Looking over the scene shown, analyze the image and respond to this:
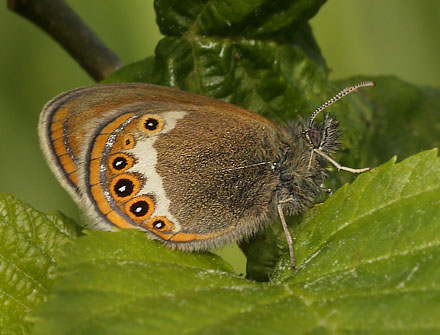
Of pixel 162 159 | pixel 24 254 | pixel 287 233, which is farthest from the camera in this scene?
pixel 162 159

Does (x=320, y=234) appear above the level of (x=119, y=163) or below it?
below

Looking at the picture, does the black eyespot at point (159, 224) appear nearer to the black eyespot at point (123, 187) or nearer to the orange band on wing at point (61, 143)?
the black eyespot at point (123, 187)

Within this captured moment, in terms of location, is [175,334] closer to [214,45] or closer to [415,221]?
[415,221]

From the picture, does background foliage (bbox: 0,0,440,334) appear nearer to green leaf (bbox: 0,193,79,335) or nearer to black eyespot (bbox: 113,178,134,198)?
green leaf (bbox: 0,193,79,335)

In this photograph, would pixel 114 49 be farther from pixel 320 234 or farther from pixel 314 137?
pixel 320 234

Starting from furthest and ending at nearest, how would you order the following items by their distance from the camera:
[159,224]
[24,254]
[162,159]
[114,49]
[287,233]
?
[114,49] < [162,159] < [159,224] < [287,233] < [24,254]

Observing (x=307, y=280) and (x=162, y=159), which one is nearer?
(x=307, y=280)

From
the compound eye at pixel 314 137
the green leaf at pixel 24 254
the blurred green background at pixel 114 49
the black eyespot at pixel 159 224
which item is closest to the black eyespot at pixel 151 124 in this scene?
the black eyespot at pixel 159 224

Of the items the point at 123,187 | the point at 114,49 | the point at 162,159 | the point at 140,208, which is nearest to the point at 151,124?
the point at 162,159
